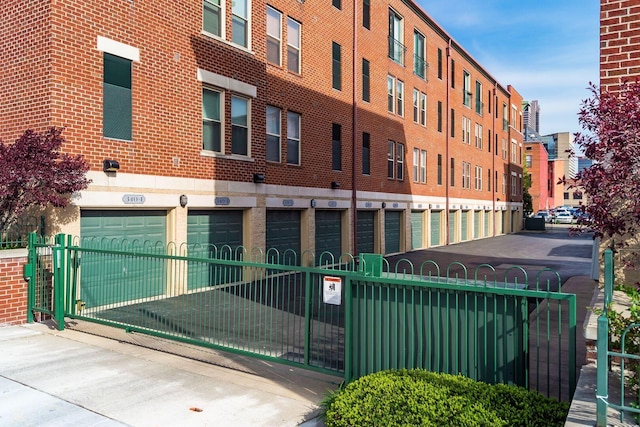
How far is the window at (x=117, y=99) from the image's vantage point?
11492mm

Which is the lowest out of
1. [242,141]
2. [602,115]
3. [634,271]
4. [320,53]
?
[634,271]

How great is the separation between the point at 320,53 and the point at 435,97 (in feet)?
Result: 44.1

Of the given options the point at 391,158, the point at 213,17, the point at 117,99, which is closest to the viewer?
the point at 117,99

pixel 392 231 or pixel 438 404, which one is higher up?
pixel 392 231

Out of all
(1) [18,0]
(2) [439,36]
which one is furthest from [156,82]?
(2) [439,36]

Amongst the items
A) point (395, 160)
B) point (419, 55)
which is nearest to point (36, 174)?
point (395, 160)

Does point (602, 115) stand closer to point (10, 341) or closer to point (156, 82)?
point (10, 341)

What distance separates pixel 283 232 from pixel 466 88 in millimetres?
24870

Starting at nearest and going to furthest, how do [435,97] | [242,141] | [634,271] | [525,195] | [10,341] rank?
[634,271] < [10,341] < [242,141] < [435,97] < [525,195]

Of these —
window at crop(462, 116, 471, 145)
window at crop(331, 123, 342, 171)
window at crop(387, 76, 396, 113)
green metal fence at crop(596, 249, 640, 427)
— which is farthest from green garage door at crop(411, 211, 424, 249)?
green metal fence at crop(596, 249, 640, 427)

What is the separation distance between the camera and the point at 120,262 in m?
10.1

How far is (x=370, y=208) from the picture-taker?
908 inches

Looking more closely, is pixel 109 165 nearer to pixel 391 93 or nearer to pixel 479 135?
pixel 391 93

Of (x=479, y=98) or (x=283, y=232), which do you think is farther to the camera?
(x=479, y=98)
